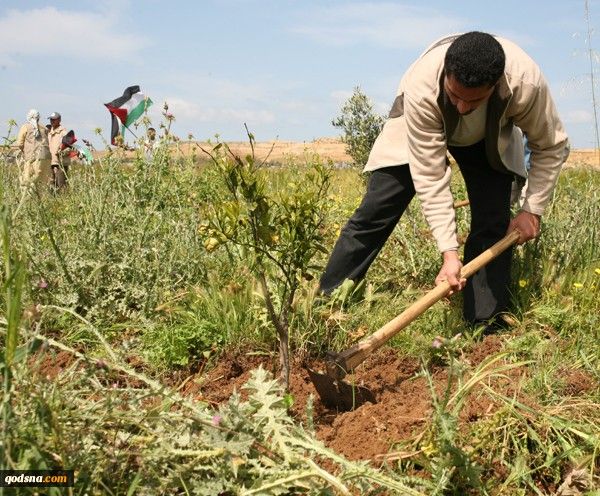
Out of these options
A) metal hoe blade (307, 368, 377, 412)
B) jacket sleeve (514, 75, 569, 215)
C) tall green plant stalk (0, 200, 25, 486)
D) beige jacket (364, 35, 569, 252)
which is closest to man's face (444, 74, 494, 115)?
beige jacket (364, 35, 569, 252)

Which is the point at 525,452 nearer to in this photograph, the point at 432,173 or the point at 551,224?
the point at 432,173

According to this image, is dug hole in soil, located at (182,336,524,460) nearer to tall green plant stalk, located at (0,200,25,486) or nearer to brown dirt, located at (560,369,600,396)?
brown dirt, located at (560,369,600,396)

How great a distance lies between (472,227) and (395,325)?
0.96 meters

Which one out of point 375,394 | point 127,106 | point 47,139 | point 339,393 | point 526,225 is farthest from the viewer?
point 47,139

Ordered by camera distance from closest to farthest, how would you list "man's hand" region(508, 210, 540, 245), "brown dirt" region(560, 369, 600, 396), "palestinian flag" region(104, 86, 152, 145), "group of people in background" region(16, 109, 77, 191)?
"brown dirt" region(560, 369, 600, 396) < "man's hand" region(508, 210, 540, 245) < "palestinian flag" region(104, 86, 152, 145) < "group of people in background" region(16, 109, 77, 191)

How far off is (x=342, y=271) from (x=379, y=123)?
4102 millimetres

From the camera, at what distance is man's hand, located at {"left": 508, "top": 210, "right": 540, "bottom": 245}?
11.2ft

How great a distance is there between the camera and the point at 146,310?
354 cm

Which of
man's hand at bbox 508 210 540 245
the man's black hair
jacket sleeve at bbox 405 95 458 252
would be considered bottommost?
man's hand at bbox 508 210 540 245

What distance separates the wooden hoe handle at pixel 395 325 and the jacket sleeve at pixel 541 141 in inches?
14.5

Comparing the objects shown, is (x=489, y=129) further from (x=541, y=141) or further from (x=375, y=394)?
(x=375, y=394)

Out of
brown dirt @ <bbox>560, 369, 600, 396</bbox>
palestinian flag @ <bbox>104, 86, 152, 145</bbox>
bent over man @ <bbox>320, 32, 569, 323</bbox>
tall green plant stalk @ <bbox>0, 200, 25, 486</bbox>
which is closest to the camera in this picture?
tall green plant stalk @ <bbox>0, 200, 25, 486</bbox>

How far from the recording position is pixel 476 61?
269 centimetres

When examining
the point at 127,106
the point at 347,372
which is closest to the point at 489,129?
the point at 347,372
